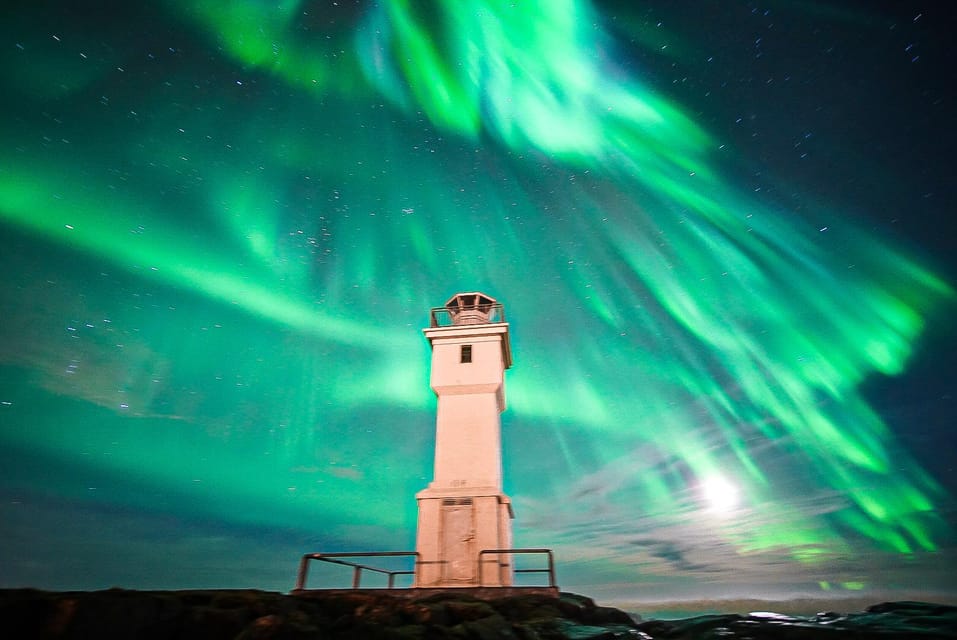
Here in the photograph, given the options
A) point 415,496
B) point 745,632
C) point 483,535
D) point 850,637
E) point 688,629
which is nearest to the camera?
point 850,637

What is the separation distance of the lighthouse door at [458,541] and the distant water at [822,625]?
6.37 meters

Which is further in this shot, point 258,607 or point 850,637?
point 850,637

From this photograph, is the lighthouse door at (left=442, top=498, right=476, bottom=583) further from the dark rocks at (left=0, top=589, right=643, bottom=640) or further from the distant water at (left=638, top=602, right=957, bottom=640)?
the distant water at (left=638, top=602, right=957, bottom=640)

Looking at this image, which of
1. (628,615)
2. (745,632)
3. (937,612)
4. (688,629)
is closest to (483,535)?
(628,615)

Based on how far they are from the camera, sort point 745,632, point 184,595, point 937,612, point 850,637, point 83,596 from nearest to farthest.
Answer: point 83,596, point 184,595, point 850,637, point 745,632, point 937,612

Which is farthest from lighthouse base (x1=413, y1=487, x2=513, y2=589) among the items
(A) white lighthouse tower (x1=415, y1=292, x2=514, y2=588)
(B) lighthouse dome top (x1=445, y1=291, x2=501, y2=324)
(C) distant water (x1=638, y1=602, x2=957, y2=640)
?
(B) lighthouse dome top (x1=445, y1=291, x2=501, y2=324)

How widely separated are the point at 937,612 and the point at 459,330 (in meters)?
16.1

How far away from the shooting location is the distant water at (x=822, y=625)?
943cm

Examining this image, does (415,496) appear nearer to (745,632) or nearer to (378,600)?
(378,600)

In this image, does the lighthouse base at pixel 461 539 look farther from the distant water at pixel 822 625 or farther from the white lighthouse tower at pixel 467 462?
the distant water at pixel 822 625

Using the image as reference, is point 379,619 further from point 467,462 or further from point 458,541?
point 467,462

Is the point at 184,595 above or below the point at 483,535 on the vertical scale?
below

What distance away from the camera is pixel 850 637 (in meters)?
9.25

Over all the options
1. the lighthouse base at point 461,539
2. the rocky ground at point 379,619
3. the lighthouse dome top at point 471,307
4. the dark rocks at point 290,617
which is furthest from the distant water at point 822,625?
the lighthouse dome top at point 471,307
